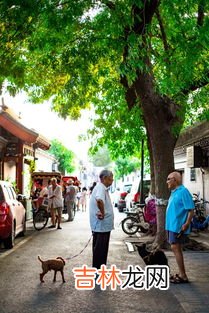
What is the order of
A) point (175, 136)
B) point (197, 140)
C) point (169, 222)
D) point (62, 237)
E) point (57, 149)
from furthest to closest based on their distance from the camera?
point (57, 149)
point (197, 140)
point (62, 237)
point (175, 136)
point (169, 222)

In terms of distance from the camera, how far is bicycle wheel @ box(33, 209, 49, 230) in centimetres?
1836

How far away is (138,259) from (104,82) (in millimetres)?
8089

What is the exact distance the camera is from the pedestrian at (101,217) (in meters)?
8.34

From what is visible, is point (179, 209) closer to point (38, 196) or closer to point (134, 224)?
point (134, 224)

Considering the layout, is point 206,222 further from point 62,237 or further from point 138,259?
point 138,259

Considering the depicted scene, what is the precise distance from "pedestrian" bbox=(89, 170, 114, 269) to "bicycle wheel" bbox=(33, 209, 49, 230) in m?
9.97

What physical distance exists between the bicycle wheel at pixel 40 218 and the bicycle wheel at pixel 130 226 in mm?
3164

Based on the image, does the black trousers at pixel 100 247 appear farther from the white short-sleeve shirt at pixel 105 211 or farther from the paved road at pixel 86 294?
the paved road at pixel 86 294

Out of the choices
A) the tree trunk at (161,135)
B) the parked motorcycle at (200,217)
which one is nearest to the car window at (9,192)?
the tree trunk at (161,135)

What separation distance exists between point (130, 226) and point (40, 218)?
3.85m

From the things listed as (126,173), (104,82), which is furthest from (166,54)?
(126,173)

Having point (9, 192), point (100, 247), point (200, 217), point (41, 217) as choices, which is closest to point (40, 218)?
point (41, 217)

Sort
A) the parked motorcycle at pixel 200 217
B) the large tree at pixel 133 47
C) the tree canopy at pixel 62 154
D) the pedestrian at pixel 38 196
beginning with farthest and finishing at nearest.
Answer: the tree canopy at pixel 62 154 < the pedestrian at pixel 38 196 < the parked motorcycle at pixel 200 217 < the large tree at pixel 133 47

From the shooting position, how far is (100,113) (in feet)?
66.4
